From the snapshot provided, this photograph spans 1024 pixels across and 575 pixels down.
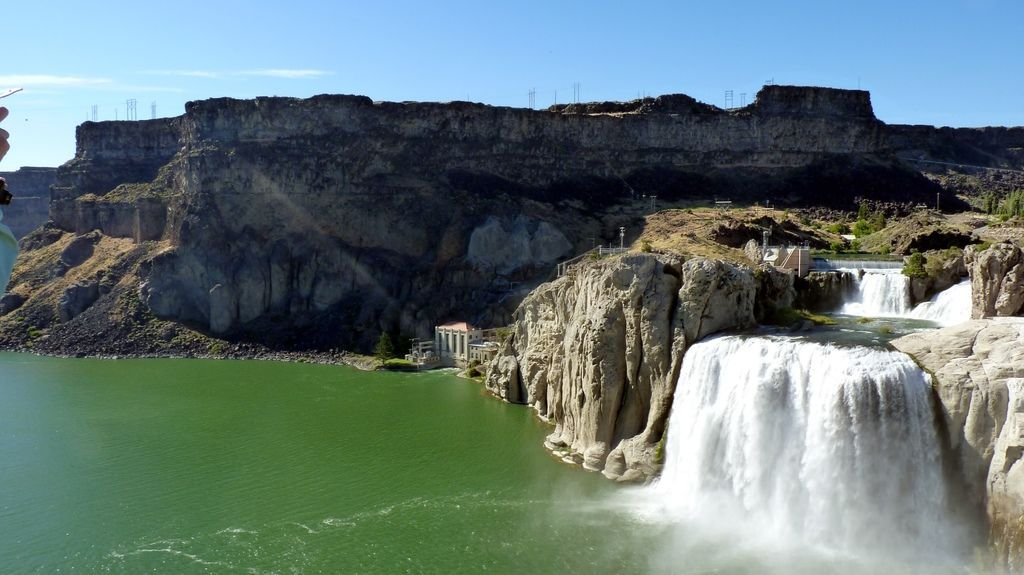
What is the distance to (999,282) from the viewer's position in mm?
30141

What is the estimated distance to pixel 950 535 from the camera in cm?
2309

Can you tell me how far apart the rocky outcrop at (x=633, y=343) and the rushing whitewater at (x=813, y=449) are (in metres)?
2.05

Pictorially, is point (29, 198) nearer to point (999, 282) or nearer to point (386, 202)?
point (386, 202)

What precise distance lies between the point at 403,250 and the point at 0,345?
3748cm

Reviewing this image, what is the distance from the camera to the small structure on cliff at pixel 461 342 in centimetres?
5900

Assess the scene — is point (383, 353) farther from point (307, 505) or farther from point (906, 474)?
point (906, 474)

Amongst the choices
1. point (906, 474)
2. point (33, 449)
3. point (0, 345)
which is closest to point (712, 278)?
point (906, 474)

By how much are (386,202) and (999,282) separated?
177ft

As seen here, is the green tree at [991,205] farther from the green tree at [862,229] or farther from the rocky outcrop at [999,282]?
the rocky outcrop at [999,282]

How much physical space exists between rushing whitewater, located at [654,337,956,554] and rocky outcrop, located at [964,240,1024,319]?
728 cm

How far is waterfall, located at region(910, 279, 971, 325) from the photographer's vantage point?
3491 cm

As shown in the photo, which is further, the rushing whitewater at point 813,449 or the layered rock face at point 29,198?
the layered rock face at point 29,198

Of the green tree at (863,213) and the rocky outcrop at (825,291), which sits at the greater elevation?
the green tree at (863,213)

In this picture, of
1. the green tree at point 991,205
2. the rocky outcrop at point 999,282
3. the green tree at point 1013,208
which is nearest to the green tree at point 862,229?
the green tree at point 1013,208
